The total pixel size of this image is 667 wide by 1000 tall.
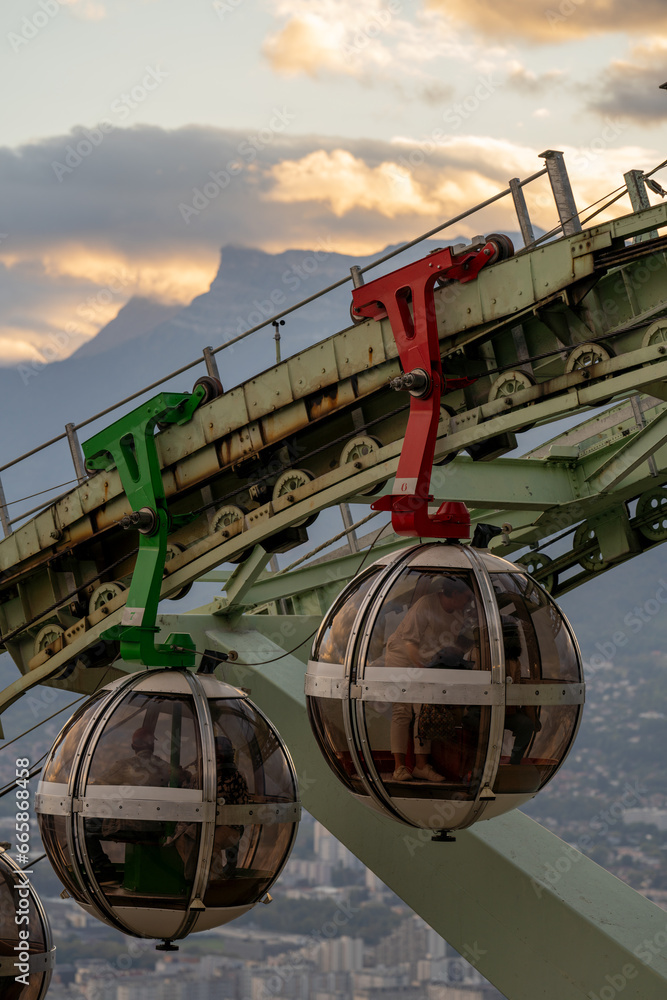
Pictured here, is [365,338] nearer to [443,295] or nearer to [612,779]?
A: [443,295]

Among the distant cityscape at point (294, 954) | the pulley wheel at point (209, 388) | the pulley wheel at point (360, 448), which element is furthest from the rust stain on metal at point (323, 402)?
Result: the distant cityscape at point (294, 954)

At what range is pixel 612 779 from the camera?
13212cm

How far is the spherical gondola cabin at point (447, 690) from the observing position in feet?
16.8

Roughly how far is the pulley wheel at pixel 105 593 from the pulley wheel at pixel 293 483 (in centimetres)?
152

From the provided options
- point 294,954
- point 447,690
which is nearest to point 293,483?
point 447,690

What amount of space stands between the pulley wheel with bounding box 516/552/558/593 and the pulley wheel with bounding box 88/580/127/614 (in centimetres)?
443

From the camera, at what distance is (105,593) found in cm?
867

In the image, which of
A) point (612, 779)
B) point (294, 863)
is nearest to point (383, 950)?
point (294, 863)

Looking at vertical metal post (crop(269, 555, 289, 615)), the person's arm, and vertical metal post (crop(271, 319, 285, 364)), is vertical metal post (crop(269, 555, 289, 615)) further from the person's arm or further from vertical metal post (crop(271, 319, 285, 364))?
the person's arm

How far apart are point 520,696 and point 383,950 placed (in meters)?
116

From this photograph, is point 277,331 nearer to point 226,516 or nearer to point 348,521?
point 226,516

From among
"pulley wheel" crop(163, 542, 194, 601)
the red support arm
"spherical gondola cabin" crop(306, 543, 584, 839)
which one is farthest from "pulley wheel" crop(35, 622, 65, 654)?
"spherical gondola cabin" crop(306, 543, 584, 839)

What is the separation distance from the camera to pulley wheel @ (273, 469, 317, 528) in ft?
24.8

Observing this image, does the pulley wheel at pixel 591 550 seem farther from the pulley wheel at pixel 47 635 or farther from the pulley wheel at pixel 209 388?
the pulley wheel at pixel 47 635
